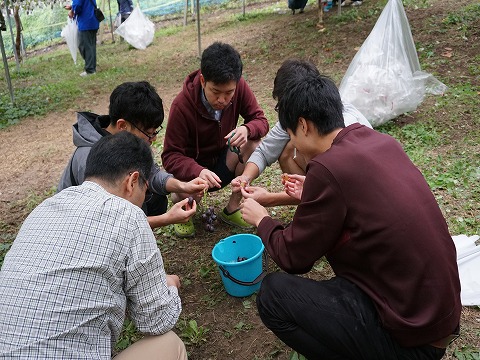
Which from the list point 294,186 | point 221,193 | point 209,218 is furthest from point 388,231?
point 221,193

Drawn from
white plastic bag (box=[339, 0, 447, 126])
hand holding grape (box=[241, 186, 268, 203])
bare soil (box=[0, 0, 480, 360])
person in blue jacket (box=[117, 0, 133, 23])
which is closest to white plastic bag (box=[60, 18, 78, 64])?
bare soil (box=[0, 0, 480, 360])

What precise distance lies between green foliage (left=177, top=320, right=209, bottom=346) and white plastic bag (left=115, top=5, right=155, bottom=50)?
9.62 m

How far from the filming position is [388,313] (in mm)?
1622

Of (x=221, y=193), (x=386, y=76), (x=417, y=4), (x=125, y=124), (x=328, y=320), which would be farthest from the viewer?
(x=417, y=4)

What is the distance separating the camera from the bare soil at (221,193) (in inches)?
94.1

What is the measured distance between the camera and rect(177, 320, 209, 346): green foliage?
2.40 metres

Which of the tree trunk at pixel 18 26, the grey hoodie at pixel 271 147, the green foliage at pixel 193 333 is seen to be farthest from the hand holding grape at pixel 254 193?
the tree trunk at pixel 18 26

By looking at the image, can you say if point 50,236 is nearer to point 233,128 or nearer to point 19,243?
point 19,243

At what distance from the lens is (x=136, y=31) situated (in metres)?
10.9

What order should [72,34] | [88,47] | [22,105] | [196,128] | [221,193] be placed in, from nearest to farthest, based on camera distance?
[196,128]
[221,193]
[22,105]
[88,47]
[72,34]

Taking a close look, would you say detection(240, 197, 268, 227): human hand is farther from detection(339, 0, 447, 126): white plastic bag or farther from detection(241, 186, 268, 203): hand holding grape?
detection(339, 0, 447, 126): white plastic bag

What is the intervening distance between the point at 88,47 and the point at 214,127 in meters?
6.66

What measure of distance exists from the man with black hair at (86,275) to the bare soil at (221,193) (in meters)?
0.73

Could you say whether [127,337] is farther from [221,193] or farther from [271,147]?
[221,193]
